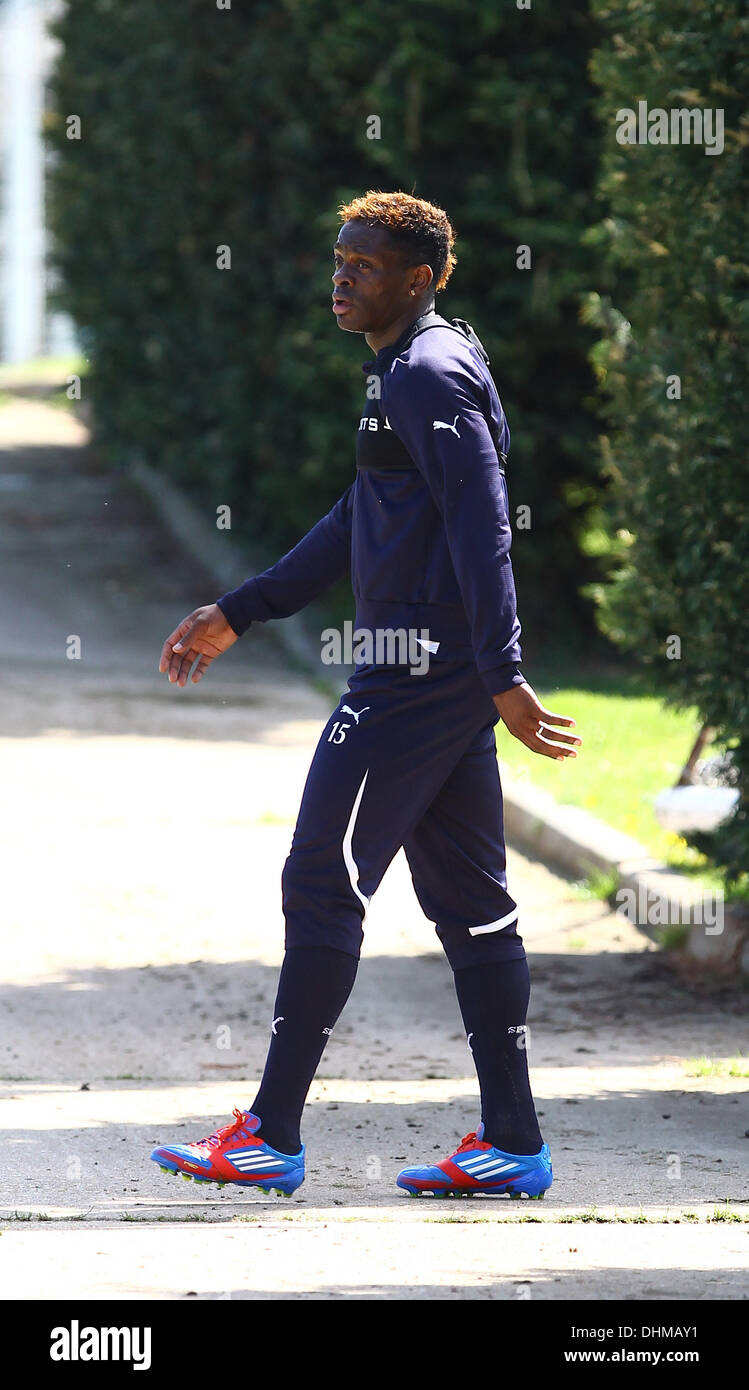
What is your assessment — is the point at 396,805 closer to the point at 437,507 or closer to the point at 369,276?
the point at 437,507

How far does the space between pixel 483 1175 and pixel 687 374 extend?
3431 millimetres

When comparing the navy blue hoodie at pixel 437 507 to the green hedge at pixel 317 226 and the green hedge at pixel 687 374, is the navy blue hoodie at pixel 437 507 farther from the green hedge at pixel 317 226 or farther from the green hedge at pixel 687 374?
the green hedge at pixel 317 226

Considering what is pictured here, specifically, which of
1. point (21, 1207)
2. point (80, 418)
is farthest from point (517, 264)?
point (80, 418)

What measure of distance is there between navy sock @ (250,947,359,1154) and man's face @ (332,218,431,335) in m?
1.30

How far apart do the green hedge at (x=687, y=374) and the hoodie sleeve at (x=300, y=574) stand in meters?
2.29

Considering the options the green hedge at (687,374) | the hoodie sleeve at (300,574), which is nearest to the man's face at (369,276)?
the hoodie sleeve at (300,574)

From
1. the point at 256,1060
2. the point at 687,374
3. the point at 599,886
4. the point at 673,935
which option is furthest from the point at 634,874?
the point at 256,1060

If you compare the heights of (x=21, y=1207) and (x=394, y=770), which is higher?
(x=394, y=770)

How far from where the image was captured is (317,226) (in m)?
14.8

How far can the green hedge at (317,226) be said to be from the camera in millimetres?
13414

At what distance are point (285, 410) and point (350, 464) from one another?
1.49m
